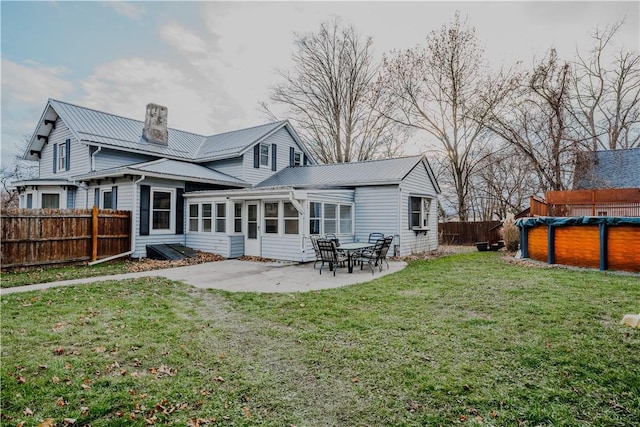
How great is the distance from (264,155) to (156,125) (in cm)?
555

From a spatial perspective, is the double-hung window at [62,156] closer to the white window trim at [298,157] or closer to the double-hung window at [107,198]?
the double-hung window at [107,198]

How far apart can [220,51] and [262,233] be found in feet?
23.7

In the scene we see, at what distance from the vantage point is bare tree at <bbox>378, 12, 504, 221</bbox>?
21.1m

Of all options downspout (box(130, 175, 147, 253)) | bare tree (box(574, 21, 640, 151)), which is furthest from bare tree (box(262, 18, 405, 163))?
downspout (box(130, 175, 147, 253))

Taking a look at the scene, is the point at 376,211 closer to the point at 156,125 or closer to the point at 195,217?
the point at 195,217

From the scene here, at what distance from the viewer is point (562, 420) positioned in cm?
268

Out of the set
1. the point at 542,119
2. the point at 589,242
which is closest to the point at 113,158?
the point at 589,242

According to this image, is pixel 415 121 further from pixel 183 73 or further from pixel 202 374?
pixel 202 374

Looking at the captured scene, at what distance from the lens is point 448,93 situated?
2236cm

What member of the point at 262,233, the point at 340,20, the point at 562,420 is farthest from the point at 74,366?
the point at 340,20

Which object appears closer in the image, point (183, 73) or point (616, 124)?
point (183, 73)

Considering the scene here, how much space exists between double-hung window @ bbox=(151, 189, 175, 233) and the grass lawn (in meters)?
6.90

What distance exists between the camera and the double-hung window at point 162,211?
13.2m

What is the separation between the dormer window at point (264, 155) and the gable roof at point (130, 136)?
0.54 meters
